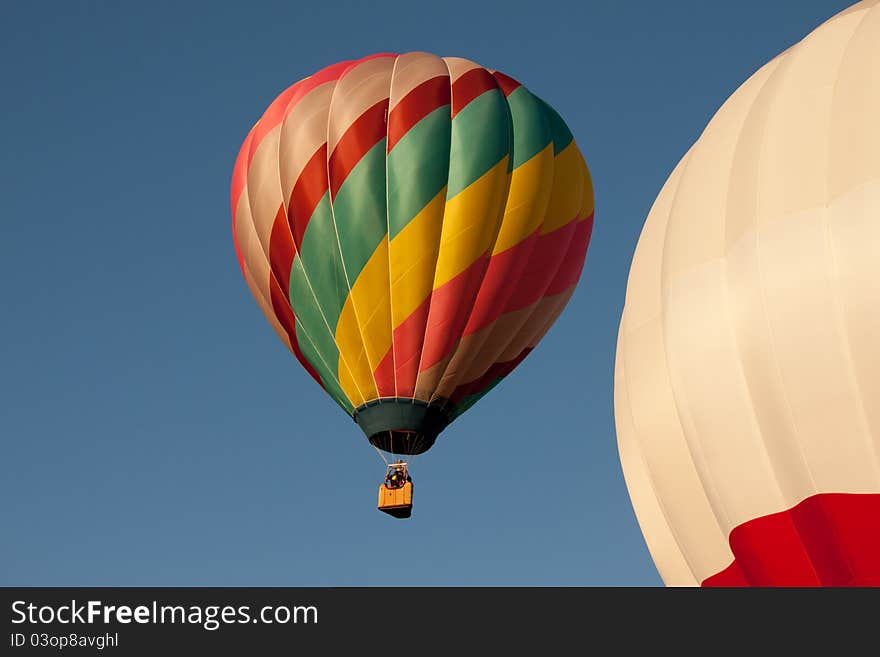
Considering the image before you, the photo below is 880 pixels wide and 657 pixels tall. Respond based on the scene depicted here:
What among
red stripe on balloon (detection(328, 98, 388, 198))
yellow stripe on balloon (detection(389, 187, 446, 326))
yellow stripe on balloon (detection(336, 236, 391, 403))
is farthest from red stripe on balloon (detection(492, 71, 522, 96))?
yellow stripe on balloon (detection(336, 236, 391, 403))

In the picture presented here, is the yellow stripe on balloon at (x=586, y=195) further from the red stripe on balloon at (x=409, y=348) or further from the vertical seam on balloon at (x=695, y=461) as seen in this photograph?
the vertical seam on balloon at (x=695, y=461)

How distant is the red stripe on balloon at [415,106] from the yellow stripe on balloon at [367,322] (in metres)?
1.25

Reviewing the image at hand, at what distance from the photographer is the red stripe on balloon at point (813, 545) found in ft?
32.2

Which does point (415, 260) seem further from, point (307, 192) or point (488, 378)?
point (488, 378)

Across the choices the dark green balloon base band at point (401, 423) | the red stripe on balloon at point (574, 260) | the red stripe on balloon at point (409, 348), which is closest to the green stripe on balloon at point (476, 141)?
the red stripe on balloon at point (409, 348)

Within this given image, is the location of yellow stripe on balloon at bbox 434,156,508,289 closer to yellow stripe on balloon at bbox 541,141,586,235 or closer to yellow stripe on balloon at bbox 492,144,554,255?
yellow stripe on balloon at bbox 492,144,554,255

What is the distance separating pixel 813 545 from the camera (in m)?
10.1

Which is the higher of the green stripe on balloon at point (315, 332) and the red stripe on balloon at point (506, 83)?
the red stripe on balloon at point (506, 83)

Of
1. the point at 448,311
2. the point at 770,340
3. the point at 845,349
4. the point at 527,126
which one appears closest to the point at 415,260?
the point at 448,311

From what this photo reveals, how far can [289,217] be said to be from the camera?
59.4ft

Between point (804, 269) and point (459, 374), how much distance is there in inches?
314

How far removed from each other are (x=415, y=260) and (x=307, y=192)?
A: 4.96ft

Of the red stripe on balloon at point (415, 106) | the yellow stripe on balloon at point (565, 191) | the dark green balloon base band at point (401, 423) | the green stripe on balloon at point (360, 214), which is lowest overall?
the dark green balloon base band at point (401, 423)

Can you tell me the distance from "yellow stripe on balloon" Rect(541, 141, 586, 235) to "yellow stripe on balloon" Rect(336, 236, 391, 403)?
6.52 feet
